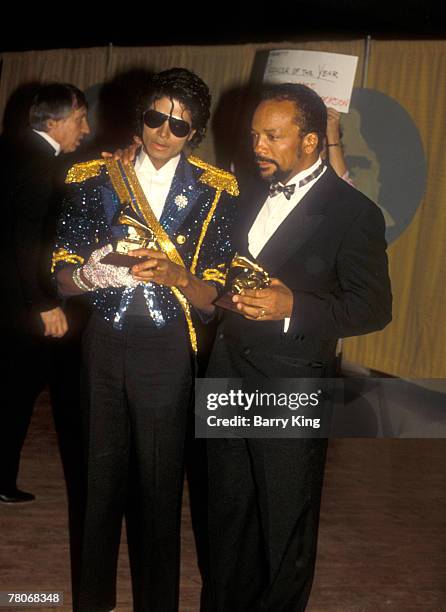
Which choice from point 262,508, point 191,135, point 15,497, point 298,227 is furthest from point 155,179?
point 15,497

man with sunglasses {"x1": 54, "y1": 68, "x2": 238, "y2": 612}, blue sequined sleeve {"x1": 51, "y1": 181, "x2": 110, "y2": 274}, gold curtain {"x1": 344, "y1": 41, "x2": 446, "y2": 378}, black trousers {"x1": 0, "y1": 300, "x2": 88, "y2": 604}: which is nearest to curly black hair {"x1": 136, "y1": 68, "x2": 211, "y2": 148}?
man with sunglasses {"x1": 54, "y1": 68, "x2": 238, "y2": 612}

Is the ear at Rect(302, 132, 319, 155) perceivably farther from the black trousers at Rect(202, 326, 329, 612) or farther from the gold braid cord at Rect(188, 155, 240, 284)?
the black trousers at Rect(202, 326, 329, 612)

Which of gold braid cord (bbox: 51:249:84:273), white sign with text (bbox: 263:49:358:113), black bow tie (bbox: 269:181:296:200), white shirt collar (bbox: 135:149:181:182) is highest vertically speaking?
white sign with text (bbox: 263:49:358:113)

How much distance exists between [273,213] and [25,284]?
49.9 inches

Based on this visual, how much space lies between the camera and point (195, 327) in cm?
243

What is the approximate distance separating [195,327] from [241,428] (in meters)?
0.30

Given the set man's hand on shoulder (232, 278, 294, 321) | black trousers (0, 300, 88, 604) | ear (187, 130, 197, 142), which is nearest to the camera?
man's hand on shoulder (232, 278, 294, 321)

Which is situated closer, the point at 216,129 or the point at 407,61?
the point at 407,61

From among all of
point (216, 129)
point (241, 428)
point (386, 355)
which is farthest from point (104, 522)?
point (216, 129)

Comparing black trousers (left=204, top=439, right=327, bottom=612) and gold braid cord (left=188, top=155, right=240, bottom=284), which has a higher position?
gold braid cord (left=188, top=155, right=240, bottom=284)

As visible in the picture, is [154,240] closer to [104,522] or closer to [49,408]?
[104,522]

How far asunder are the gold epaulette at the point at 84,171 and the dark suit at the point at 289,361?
15.5 inches

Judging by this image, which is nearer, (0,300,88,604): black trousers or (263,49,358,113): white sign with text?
(0,300,88,604): black trousers

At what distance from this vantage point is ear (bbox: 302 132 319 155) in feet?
7.18
